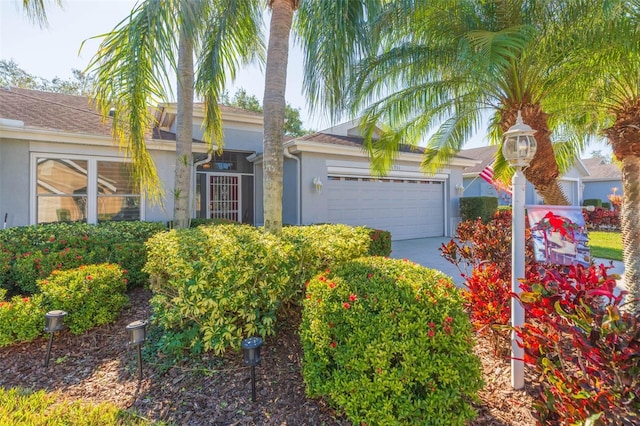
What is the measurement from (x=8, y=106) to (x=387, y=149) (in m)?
11.3

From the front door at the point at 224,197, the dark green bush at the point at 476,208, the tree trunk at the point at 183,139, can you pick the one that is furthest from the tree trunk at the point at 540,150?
the front door at the point at 224,197

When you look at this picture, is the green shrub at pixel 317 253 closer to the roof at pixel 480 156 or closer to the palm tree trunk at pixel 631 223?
the palm tree trunk at pixel 631 223

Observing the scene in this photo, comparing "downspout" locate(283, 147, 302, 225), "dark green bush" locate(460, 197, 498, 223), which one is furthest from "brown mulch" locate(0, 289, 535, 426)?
"dark green bush" locate(460, 197, 498, 223)

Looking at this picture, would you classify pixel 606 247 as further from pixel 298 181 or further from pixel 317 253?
pixel 317 253

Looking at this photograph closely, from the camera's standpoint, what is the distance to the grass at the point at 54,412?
2.58m

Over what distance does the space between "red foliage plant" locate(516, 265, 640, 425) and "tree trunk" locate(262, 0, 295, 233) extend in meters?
3.27

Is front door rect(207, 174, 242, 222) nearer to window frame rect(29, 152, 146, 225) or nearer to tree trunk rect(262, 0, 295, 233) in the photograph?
window frame rect(29, 152, 146, 225)

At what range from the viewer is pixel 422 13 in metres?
5.10

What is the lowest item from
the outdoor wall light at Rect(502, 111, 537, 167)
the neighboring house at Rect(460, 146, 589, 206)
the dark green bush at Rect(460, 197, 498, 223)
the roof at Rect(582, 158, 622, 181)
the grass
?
the grass

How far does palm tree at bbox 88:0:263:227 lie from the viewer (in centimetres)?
488

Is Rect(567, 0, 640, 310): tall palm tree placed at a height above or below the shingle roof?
below

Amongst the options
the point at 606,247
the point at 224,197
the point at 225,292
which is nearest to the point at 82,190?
the point at 224,197

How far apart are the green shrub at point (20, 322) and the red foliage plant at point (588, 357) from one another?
17.4 feet

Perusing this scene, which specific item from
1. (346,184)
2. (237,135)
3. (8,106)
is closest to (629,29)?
(346,184)
